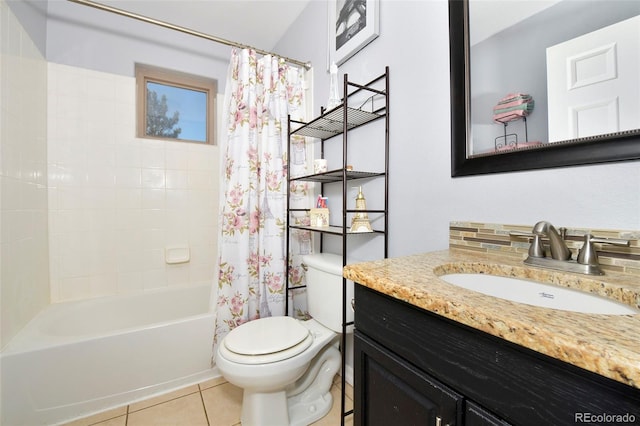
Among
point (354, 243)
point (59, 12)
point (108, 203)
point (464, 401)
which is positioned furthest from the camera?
point (108, 203)

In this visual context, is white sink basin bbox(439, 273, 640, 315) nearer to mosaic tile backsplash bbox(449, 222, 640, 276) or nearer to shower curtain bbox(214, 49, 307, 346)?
mosaic tile backsplash bbox(449, 222, 640, 276)

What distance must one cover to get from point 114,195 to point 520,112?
94.9 inches

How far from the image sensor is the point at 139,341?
1431 mm

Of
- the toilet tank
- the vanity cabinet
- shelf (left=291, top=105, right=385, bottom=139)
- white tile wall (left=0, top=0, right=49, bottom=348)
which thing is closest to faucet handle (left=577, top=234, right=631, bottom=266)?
the vanity cabinet

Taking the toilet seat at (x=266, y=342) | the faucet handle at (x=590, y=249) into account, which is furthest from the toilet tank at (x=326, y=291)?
the faucet handle at (x=590, y=249)

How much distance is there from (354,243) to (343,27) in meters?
1.23

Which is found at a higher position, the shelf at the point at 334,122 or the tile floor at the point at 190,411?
the shelf at the point at 334,122

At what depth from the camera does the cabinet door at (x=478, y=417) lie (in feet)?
1.46

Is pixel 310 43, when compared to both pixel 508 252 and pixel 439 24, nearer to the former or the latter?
pixel 439 24

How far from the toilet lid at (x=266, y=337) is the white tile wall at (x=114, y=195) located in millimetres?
1173

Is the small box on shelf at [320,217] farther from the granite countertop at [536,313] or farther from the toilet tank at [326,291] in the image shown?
the granite countertop at [536,313]

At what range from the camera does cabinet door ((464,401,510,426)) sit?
44 centimetres

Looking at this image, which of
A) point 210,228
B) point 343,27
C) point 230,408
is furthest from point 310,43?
point 230,408

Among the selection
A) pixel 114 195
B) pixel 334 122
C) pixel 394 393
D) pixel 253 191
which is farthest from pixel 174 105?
pixel 394 393
